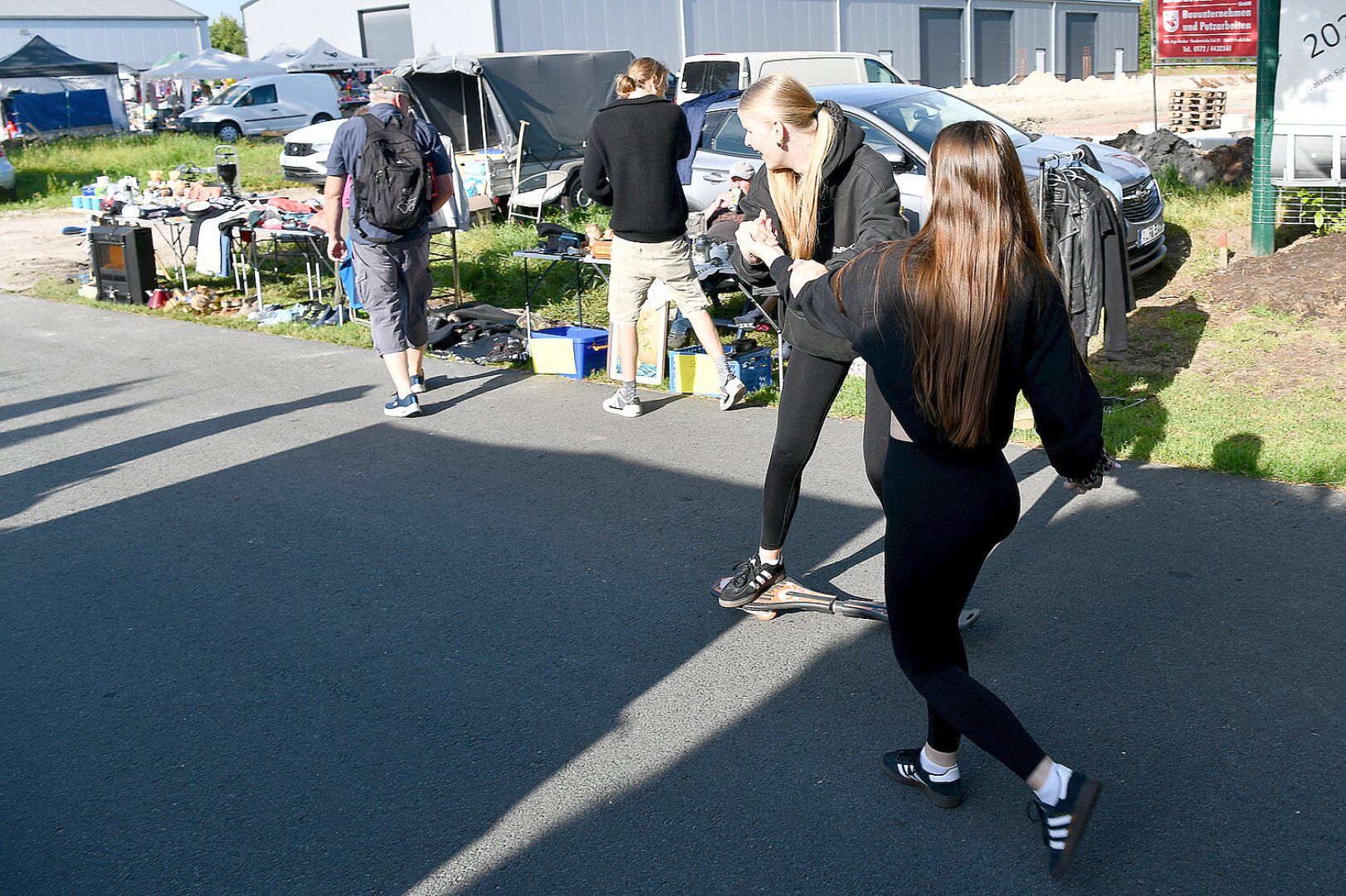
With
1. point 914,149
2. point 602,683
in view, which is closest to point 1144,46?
point 914,149

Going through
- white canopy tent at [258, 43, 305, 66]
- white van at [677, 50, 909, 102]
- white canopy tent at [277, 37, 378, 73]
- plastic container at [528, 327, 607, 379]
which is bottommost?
plastic container at [528, 327, 607, 379]

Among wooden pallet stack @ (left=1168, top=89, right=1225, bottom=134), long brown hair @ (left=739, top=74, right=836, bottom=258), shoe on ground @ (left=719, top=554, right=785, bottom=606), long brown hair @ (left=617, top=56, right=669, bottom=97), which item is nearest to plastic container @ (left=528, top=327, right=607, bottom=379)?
long brown hair @ (left=617, top=56, right=669, bottom=97)

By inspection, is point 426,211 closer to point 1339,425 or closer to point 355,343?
point 355,343

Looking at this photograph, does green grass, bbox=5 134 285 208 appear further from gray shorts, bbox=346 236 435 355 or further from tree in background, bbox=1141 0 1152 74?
tree in background, bbox=1141 0 1152 74

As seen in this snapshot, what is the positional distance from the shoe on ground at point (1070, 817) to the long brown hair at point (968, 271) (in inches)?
35.1

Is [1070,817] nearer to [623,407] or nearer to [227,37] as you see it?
[623,407]

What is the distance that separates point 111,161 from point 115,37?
3501 centimetres

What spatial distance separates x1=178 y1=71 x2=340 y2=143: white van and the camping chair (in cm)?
1786

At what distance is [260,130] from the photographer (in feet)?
106

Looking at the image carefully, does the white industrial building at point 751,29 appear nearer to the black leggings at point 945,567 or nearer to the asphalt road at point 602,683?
the asphalt road at point 602,683

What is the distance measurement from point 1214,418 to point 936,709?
407 centimetres

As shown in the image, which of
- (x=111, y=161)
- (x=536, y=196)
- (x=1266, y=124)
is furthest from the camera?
(x=111, y=161)

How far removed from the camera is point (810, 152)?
154 inches

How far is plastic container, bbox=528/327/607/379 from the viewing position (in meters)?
8.26
